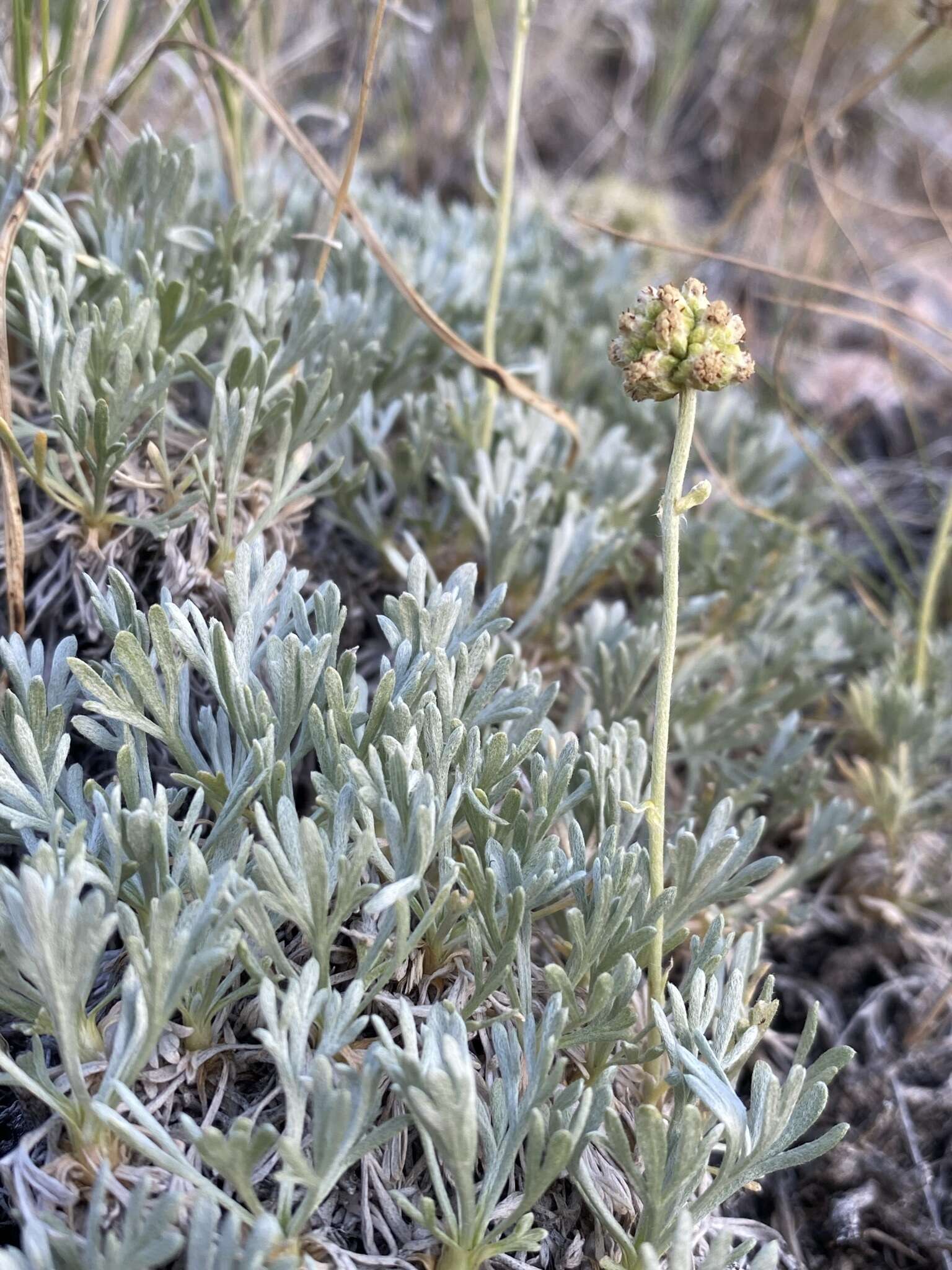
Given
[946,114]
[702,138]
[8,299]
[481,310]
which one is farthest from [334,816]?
[946,114]

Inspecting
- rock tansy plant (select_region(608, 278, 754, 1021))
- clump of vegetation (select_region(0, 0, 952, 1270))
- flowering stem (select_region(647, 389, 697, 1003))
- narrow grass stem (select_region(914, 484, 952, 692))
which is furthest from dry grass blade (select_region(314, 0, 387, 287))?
narrow grass stem (select_region(914, 484, 952, 692))

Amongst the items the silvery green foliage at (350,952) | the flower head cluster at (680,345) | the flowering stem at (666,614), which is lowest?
the silvery green foliage at (350,952)

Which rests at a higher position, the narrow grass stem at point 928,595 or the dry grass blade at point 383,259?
the dry grass blade at point 383,259

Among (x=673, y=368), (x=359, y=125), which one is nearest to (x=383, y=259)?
(x=359, y=125)

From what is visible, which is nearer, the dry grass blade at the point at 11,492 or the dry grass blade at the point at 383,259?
the dry grass blade at the point at 11,492

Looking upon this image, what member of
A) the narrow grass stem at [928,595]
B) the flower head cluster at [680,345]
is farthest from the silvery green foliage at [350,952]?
the narrow grass stem at [928,595]

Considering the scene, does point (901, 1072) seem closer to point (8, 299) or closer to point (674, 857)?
point (674, 857)

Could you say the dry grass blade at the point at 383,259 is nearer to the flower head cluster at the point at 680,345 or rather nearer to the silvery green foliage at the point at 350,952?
the silvery green foliage at the point at 350,952

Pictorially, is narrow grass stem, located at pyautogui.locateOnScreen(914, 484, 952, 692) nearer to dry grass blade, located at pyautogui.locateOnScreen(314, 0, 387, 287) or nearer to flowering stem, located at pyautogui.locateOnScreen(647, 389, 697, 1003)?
flowering stem, located at pyautogui.locateOnScreen(647, 389, 697, 1003)
